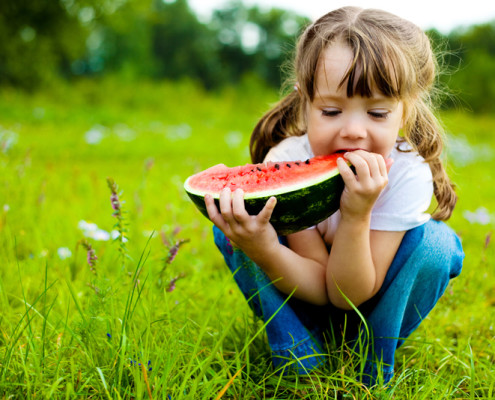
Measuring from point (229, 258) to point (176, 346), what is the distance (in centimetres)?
55

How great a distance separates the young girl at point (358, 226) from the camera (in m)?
1.76

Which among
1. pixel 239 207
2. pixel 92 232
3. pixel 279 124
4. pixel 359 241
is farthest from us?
pixel 92 232

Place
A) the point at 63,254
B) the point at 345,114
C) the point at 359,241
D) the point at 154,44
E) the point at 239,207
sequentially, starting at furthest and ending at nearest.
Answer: the point at 154,44
the point at 63,254
the point at 345,114
the point at 359,241
the point at 239,207

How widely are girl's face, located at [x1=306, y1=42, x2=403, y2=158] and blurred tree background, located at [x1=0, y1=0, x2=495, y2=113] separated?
52.7 ft

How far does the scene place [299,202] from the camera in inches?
69.1

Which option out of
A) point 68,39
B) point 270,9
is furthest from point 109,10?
point 270,9

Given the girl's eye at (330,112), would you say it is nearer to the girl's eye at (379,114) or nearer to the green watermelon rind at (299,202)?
the girl's eye at (379,114)

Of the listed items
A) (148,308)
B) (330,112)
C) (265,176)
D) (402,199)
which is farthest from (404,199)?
(148,308)

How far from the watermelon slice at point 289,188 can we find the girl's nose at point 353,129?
88 millimetres

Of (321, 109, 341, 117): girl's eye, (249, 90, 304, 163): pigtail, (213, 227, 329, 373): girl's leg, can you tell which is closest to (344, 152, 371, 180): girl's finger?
(321, 109, 341, 117): girl's eye

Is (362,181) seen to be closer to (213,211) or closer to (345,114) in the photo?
(345,114)

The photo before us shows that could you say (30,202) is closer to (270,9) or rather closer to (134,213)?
(134,213)

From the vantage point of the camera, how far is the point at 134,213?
359 cm

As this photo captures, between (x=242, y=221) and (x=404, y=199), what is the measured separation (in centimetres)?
70
